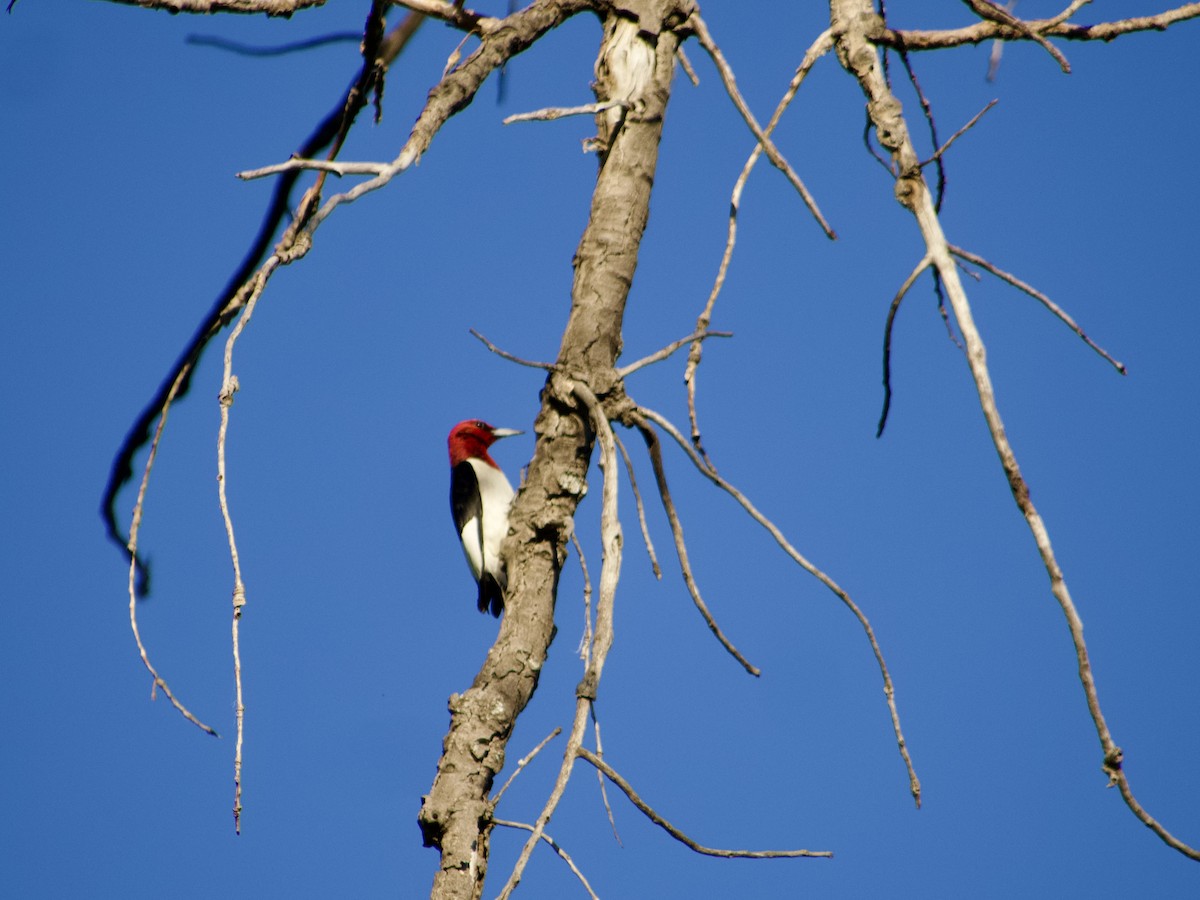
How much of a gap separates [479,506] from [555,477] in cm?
334

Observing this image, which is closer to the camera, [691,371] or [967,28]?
[691,371]

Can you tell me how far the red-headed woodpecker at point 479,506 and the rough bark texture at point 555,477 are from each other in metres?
2.89

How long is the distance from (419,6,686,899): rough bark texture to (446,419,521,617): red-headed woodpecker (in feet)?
9.49

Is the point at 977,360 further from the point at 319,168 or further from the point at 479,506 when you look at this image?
the point at 479,506

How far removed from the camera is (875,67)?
2.28 m

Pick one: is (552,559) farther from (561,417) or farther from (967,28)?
(967,28)

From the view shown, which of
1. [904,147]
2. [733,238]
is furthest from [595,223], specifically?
[904,147]

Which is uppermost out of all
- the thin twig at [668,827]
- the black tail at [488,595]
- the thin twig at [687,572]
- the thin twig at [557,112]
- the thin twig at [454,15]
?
the black tail at [488,595]

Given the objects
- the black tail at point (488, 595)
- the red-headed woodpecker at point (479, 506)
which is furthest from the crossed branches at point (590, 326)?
the black tail at point (488, 595)

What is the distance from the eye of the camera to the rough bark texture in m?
1.99

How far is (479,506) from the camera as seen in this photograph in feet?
18.9

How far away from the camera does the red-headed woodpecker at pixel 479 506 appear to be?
5508 mm

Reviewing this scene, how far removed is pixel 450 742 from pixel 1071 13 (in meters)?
2.04

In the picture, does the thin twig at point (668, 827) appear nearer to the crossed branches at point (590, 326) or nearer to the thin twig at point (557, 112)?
the crossed branches at point (590, 326)
